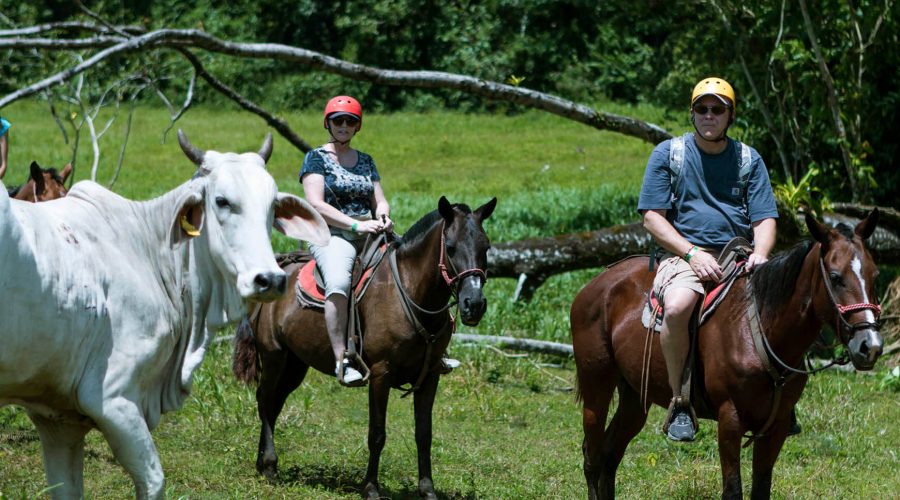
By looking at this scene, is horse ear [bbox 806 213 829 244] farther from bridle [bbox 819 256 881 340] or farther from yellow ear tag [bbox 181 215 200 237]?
yellow ear tag [bbox 181 215 200 237]

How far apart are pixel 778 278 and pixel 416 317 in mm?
2377

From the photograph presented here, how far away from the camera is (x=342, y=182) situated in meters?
7.46

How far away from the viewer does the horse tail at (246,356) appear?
8.36 metres

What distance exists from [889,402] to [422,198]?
9.93 meters

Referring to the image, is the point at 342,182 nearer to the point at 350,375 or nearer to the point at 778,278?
the point at 350,375

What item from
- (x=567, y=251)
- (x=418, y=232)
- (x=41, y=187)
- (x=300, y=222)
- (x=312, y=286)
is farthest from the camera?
(x=567, y=251)

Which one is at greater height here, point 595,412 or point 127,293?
point 127,293

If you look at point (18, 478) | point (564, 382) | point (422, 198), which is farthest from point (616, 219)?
point (18, 478)

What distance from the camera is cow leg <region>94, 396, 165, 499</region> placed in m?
4.29

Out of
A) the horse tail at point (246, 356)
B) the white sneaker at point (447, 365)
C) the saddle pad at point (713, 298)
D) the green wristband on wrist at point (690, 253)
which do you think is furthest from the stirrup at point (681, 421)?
the horse tail at point (246, 356)

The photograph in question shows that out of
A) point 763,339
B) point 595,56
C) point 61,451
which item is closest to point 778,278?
point 763,339

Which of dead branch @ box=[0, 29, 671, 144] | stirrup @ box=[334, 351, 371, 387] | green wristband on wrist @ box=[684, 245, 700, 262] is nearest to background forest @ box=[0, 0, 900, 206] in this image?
dead branch @ box=[0, 29, 671, 144]

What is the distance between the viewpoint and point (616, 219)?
631 inches

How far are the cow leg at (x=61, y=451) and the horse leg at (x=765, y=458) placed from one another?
352 cm
